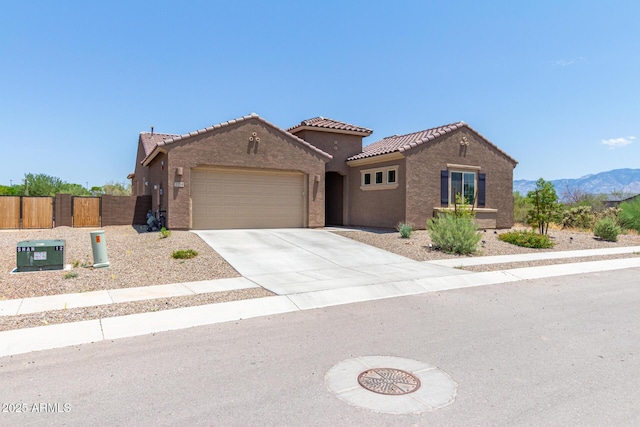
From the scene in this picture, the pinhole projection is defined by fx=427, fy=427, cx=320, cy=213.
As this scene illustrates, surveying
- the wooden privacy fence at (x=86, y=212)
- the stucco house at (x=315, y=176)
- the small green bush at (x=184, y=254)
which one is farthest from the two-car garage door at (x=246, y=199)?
the wooden privacy fence at (x=86, y=212)

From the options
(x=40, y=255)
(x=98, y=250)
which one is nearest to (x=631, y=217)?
(x=98, y=250)

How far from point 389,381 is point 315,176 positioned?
15.3 meters

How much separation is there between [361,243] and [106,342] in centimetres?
1087

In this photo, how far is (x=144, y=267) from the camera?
1034 centimetres

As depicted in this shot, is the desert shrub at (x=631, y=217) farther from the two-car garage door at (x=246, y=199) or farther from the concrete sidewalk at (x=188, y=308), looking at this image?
the two-car garage door at (x=246, y=199)

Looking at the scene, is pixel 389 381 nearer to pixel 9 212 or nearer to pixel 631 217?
pixel 9 212

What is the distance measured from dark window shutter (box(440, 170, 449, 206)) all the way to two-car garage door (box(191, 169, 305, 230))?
20.8ft

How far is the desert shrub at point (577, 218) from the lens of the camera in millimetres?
25381

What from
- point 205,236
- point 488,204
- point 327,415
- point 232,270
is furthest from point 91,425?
point 488,204

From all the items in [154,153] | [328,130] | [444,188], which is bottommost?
[444,188]

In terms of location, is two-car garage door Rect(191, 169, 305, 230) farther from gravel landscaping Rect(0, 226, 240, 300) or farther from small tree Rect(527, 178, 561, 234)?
small tree Rect(527, 178, 561, 234)

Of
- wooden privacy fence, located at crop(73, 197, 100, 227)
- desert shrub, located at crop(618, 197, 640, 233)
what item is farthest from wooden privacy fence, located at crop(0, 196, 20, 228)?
desert shrub, located at crop(618, 197, 640, 233)

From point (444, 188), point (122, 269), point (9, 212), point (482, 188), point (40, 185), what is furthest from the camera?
point (40, 185)

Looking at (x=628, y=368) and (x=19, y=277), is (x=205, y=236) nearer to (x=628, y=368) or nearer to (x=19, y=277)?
(x=19, y=277)
